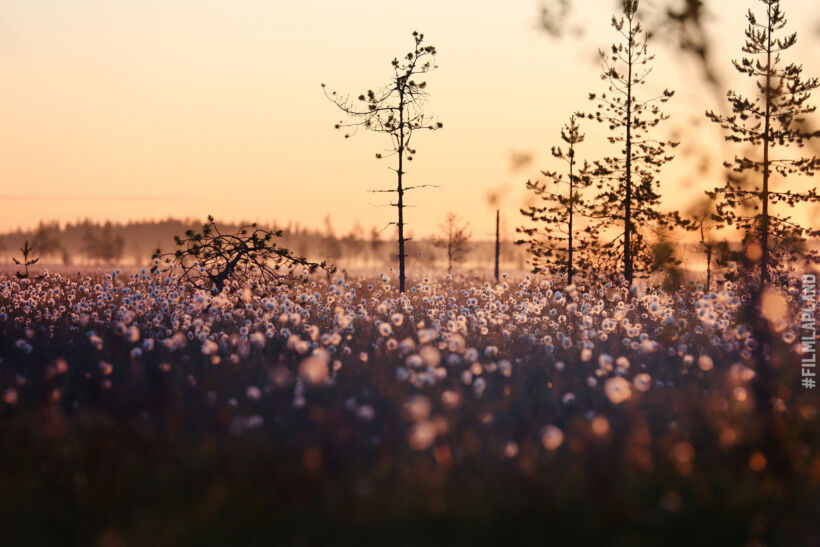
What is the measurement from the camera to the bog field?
4305mm

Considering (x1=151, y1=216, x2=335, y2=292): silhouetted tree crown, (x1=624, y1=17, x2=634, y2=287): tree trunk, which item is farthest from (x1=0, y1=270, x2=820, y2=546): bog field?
(x1=624, y1=17, x2=634, y2=287): tree trunk

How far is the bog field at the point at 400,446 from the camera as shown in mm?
4305

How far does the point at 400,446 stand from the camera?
5961 millimetres

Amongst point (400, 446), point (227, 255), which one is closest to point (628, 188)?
point (227, 255)

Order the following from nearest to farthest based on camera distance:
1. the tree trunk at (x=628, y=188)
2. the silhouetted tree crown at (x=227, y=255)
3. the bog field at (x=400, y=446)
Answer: the bog field at (x=400, y=446) → the silhouetted tree crown at (x=227, y=255) → the tree trunk at (x=628, y=188)

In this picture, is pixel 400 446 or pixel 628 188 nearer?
pixel 400 446

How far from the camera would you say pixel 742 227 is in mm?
20125

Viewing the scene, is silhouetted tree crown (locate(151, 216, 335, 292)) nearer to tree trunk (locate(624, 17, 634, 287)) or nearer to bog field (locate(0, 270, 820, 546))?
bog field (locate(0, 270, 820, 546))

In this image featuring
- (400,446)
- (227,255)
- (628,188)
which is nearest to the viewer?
(400,446)

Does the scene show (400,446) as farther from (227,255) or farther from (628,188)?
(628,188)

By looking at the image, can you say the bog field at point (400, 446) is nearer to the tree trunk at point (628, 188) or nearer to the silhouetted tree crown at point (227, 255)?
the silhouetted tree crown at point (227, 255)

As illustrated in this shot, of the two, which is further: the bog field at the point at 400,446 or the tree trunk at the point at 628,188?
the tree trunk at the point at 628,188

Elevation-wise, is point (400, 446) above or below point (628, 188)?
below

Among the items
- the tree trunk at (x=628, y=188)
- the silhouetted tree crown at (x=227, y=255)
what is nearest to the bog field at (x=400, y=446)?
the silhouetted tree crown at (x=227, y=255)
